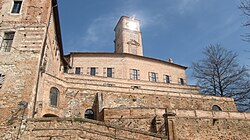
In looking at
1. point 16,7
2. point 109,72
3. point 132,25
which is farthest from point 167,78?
point 16,7

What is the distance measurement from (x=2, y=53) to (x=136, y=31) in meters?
31.3

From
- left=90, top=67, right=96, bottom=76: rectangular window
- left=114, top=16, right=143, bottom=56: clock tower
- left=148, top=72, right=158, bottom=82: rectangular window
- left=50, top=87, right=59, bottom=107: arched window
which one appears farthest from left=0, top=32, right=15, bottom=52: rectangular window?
left=114, top=16, right=143, bottom=56: clock tower

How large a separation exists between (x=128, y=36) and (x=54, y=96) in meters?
25.5

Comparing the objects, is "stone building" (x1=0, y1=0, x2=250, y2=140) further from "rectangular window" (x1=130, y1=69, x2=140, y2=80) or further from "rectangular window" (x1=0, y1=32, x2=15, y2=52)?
"rectangular window" (x1=130, y1=69, x2=140, y2=80)

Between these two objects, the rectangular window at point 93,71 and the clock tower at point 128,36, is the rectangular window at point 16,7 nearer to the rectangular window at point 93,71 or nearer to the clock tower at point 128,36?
the rectangular window at point 93,71

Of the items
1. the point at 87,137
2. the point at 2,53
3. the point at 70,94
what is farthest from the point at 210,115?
the point at 2,53

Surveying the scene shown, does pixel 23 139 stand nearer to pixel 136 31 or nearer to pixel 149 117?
pixel 149 117

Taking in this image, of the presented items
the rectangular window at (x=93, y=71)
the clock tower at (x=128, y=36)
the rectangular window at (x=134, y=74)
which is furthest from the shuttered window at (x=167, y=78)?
the rectangular window at (x=93, y=71)

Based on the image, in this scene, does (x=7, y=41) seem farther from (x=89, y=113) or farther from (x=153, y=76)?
(x=153, y=76)

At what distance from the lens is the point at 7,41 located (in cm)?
1512

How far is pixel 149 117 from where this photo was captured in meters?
15.5

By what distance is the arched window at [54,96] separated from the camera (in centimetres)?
1795

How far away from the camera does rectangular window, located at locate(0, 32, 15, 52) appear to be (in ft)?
48.5

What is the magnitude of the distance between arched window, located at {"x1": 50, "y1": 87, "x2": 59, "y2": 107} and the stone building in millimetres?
82
